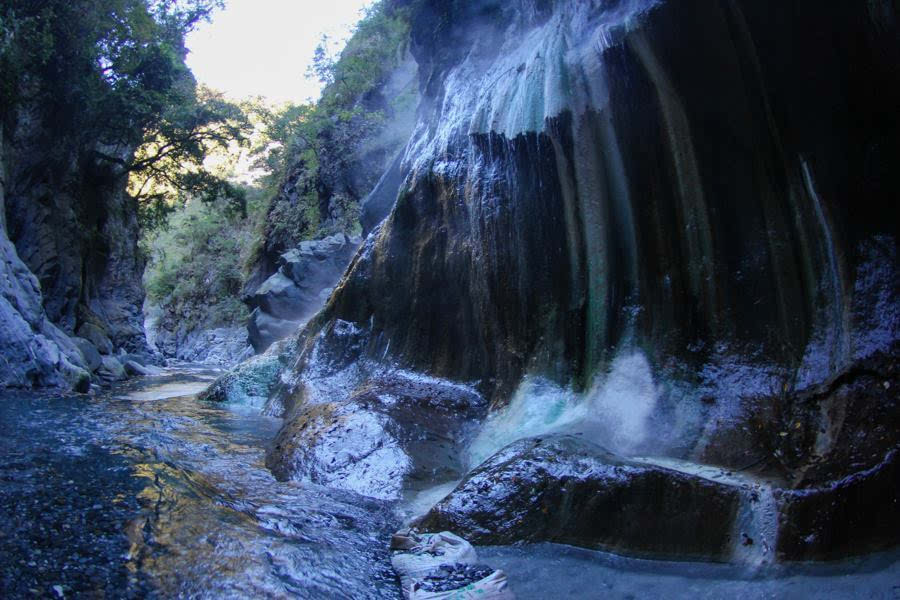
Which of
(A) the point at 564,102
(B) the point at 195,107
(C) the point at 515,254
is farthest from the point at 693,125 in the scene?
(B) the point at 195,107

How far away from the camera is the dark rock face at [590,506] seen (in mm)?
3014

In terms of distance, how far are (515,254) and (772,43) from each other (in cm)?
255

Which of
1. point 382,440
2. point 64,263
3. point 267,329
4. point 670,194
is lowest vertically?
point 382,440

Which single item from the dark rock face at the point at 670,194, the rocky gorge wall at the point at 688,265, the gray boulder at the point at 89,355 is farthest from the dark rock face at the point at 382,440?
the gray boulder at the point at 89,355

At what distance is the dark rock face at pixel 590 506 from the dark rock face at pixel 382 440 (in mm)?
1010

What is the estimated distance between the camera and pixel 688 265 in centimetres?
423

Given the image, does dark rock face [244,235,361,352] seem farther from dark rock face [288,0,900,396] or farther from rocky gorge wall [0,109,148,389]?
dark rock face [288,0,900,396]

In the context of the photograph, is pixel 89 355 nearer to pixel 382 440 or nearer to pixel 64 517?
pixel 382 440

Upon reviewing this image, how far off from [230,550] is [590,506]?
1.81 metres

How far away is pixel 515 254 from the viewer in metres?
5.50

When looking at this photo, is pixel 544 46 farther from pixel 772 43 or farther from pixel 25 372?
pixel 25 372

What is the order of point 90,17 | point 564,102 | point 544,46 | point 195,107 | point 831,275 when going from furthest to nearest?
point 195,107 → point 90,17 → point 544,46 → point 564,102 → point 831,275

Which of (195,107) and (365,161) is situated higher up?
(195,107)

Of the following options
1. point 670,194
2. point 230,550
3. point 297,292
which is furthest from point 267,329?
point 230,550
